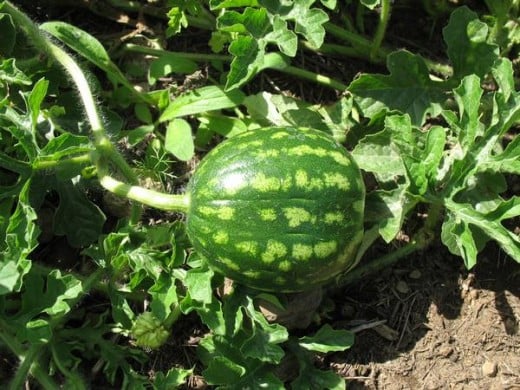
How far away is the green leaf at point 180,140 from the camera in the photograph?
161 inches

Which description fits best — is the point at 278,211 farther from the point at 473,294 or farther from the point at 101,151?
the point at 473,294

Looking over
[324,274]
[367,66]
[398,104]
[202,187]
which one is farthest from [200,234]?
[367,66]

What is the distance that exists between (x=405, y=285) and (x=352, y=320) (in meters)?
0.37

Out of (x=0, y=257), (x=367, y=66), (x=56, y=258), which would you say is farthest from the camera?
(x=367, y=66)

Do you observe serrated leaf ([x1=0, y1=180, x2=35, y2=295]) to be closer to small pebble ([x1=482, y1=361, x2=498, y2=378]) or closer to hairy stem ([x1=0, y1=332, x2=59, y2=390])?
hairy stem ([x1=0, y1=332, x2=59, y2=390])

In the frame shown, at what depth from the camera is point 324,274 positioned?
11.3 feet

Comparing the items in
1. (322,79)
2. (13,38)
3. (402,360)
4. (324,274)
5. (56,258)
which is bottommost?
(402,360)

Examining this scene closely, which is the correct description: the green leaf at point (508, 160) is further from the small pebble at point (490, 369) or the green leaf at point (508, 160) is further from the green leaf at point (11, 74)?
the green leaf at point (11, 74)

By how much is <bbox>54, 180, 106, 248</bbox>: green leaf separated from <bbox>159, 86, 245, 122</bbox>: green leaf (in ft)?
2.19

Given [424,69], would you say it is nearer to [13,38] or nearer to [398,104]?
[398,104]

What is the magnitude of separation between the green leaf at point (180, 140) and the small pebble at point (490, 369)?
1.94 m

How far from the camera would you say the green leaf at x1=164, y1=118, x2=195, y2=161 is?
4.08m

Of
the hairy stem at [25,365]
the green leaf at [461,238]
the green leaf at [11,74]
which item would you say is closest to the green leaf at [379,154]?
the green leaf at [461,238]

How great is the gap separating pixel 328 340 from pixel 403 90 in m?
1.44
